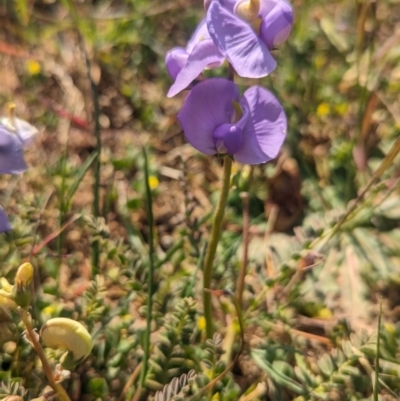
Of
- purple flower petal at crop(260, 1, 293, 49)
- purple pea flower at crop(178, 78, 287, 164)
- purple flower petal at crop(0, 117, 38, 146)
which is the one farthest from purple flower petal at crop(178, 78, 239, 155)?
purple flower petal at crop(0, 117, 38, 146)

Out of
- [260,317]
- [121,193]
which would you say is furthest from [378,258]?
[121,193]

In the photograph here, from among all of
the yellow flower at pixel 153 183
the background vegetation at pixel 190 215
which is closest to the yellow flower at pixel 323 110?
the background vegetation at pixel 190 215

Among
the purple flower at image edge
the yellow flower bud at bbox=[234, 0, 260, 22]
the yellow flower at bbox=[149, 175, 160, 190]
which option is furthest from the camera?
the yellow flower at bbox=[149, 175, 160, 190]

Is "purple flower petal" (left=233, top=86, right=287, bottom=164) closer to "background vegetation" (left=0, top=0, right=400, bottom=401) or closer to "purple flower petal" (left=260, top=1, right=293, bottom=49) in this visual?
"purple flower petal" (left=260, top=1, right=293, bottom=49)

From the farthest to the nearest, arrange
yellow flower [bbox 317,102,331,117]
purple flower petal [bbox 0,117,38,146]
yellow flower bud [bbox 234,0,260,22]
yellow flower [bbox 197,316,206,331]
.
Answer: yellow flower [bbox 317,102,331,117], yellow flower [bbox 197,316,206,331], purple flower petal [bbox 0,117,38,146], yellow flower bud [bbox 234,0,260,22]

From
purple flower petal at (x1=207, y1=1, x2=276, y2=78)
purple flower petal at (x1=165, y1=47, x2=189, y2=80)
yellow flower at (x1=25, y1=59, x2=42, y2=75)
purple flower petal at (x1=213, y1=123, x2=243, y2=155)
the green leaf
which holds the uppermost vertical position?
purple flower petal at (x1=207, y1=1, x2=276, y2=78)

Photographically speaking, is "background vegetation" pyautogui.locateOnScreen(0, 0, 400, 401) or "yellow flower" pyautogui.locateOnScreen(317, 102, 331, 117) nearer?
"background vegetation" pyautogui.locateOnScreen(0, 0, 400, 401)
